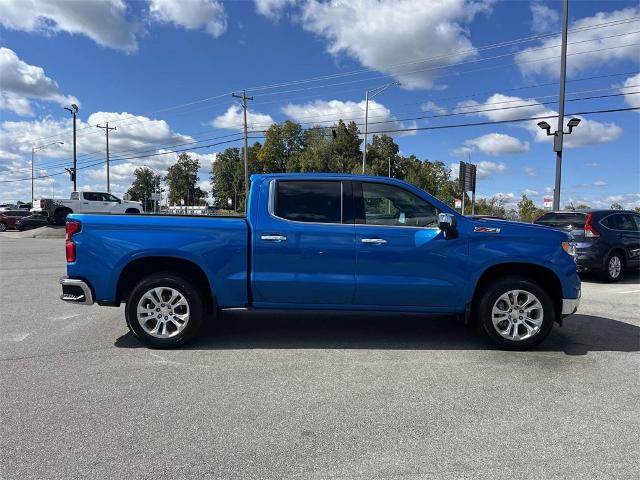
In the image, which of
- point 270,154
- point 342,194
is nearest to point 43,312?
point 342,194

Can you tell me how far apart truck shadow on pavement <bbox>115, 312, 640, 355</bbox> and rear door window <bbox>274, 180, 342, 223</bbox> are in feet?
4.79

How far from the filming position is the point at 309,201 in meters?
5.24

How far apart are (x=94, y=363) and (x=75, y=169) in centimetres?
4070

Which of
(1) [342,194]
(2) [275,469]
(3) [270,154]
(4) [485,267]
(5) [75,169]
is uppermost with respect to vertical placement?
(3) [270,154]

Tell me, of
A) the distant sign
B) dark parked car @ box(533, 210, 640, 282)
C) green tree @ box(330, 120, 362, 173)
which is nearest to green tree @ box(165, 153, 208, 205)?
green tree @ box(330, 120, 362, 173)

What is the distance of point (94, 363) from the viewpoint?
15.4 ft

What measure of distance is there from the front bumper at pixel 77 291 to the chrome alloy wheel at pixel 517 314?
438 cm

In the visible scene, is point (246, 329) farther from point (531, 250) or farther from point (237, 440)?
point (531, 250)

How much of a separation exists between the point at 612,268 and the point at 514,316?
22.4 feet

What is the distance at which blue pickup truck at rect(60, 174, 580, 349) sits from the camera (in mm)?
5059

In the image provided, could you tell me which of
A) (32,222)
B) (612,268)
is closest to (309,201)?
(612,268)

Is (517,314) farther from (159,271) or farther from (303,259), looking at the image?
(159,271)

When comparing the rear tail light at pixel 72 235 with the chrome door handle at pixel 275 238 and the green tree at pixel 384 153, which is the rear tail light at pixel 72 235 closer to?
the chrome door handle at pixel 275 238

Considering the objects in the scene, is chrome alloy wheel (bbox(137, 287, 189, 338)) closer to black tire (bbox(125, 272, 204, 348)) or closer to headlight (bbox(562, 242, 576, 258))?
black tire (bbox(125, 272, 204, 348))
